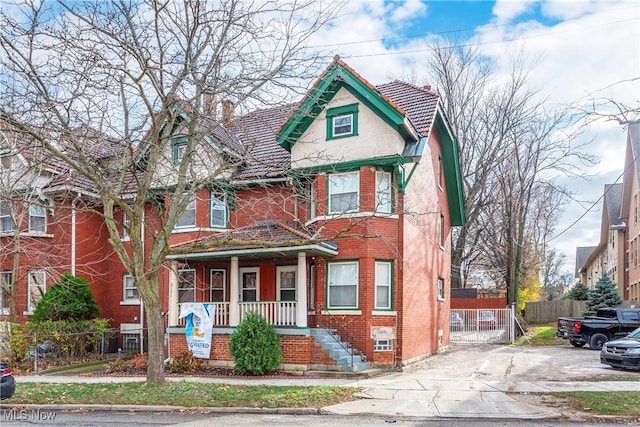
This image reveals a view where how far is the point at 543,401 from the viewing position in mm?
11414

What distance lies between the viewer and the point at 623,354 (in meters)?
15.9

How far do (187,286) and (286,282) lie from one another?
407cm

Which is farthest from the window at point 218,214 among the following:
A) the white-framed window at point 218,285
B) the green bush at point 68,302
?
the green bush at point 68,302

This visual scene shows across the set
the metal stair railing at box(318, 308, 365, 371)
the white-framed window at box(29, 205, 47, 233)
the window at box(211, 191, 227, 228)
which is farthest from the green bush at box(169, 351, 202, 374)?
the white-framed window at box(29, 205, 47, 233)

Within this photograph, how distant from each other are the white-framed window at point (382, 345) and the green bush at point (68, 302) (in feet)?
36.4

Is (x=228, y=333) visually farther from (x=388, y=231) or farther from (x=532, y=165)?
(x=532, y=165)

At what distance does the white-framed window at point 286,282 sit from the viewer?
61.2ft

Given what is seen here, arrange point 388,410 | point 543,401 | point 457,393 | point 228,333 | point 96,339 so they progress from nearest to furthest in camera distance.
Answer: point 388,410 < point 543,401 < point 457,393 < point 228,333 < point 96,339

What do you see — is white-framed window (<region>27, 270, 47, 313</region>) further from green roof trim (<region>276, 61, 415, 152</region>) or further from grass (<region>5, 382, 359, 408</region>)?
green roof trim (<region>276, 61, 415, 152</region>)

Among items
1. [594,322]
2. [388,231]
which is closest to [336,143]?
[388,231]

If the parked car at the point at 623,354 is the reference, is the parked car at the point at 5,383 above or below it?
above

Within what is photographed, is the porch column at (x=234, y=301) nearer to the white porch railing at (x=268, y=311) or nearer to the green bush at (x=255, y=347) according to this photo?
the white porch railing at (x=268, y=311)

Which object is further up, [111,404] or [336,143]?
[336,143]

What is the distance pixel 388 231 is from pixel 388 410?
24.3 feet
